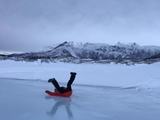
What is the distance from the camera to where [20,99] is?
1130 centimetres

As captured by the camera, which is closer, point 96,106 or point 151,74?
point 96,106

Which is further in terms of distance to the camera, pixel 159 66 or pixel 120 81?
pixel 159 66

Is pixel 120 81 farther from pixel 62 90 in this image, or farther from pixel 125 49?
pixel 125 49

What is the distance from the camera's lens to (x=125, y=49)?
123812mm

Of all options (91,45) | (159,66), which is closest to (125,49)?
(91,45)

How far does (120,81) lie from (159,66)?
4101 millimetres

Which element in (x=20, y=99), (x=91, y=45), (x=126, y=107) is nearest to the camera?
(x=126, y=107)

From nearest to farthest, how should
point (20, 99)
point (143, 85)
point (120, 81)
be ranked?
point (20, 99) → point (143, 85) → point (120, 81)

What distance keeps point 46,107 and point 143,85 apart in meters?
7.92

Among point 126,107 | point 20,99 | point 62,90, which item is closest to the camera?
point 126,107

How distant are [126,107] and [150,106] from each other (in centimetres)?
89

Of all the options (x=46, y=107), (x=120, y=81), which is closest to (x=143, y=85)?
(x=120, y=81)

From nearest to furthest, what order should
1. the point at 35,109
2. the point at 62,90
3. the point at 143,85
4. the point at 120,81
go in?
the point at 35,109, the point at 62,90, the point at 143,85, the point at 120,81

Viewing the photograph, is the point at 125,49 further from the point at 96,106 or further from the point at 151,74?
the point at 96,106
